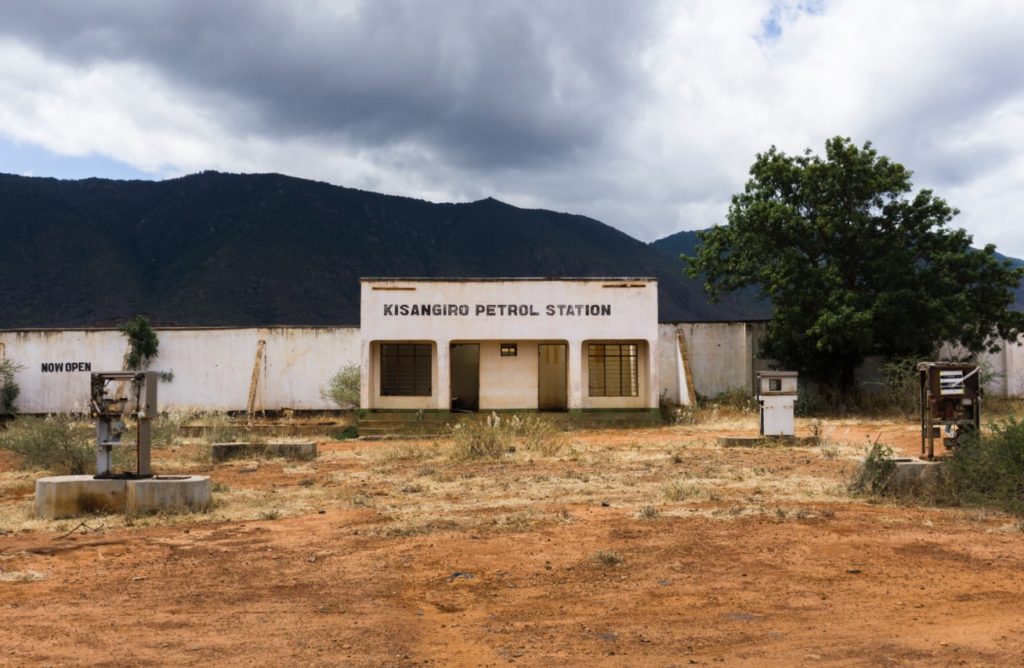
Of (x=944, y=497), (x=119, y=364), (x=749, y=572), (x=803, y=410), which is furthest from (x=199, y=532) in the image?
(x=119, y=364)

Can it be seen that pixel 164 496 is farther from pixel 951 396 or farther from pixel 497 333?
pixel 497 333

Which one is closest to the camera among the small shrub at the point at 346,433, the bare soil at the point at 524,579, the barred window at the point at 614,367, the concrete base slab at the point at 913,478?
the bare soil at the point at 524,579

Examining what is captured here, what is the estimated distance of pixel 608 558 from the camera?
7848 millimetres

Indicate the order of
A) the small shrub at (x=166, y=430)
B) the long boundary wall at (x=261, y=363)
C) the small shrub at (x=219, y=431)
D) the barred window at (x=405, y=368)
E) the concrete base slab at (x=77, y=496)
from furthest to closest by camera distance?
the long boundary wall at (x=261, y=363)
the barred window at (x=405, y=368)
the small shrub at (x=219, y=431)
the small shrub at (x=166, y=430)
the concrete base slab at (x=77, y=496)

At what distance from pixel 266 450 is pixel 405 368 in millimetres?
9907

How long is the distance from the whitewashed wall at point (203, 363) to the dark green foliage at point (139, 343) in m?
0.43

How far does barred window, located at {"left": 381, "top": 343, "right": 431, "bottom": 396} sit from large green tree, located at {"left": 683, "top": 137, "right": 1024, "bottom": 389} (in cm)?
1156

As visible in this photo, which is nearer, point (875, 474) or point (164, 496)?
point (164, 496)

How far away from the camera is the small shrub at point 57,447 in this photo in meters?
14.7

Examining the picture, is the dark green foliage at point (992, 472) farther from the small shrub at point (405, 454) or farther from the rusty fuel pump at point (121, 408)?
the rusty fuel pump at point (121, 408)

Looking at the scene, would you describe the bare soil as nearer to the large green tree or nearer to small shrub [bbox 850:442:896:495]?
small shrub [bbox 850:442:896:495]

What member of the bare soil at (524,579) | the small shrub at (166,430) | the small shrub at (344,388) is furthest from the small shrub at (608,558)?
the small shrub at (344,388)

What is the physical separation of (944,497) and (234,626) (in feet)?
28.7

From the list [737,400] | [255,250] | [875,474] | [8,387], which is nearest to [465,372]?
[737,400]
